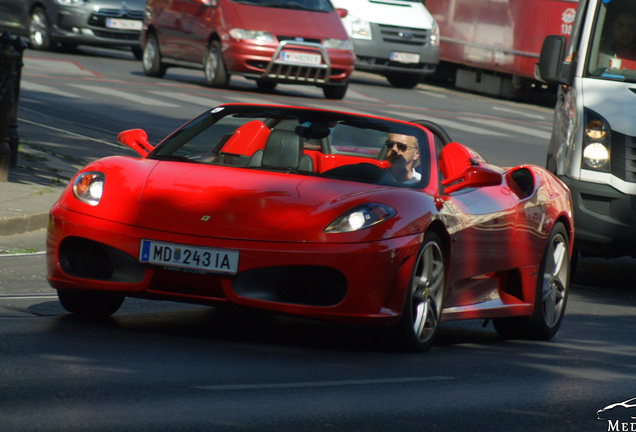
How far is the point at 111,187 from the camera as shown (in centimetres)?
601

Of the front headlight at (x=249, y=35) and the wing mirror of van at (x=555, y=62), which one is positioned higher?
the wing mirror of van at (x=555, y=62)

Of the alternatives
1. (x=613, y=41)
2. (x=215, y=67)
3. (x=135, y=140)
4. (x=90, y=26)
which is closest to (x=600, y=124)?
(x=613, y=41)

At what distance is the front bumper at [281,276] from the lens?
564 centimetres

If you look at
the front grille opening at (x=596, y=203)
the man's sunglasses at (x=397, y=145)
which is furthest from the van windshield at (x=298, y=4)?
the man's sunglasses at (x=397, y=145)

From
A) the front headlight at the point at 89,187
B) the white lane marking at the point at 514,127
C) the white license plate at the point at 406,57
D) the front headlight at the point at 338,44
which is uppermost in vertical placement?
the front headlight at the point at 89,187

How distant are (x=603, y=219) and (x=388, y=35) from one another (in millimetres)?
16678

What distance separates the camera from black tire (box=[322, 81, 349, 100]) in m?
21.5

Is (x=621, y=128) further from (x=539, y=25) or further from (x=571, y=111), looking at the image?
(x=539, y=25)

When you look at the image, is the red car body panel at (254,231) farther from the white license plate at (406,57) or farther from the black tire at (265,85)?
the white license plate at (406,57)

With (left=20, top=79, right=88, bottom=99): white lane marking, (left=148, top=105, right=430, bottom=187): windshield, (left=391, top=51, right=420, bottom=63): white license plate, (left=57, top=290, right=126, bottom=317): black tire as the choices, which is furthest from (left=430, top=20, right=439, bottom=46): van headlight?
(left=57, top=290, right=126, bottom=317): black tire

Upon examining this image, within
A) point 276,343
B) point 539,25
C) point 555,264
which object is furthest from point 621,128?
point 539,25

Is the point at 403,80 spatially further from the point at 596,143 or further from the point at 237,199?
the point at 237,199

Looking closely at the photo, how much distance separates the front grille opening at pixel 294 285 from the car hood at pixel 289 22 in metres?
15.0

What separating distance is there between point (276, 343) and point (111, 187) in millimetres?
1111
